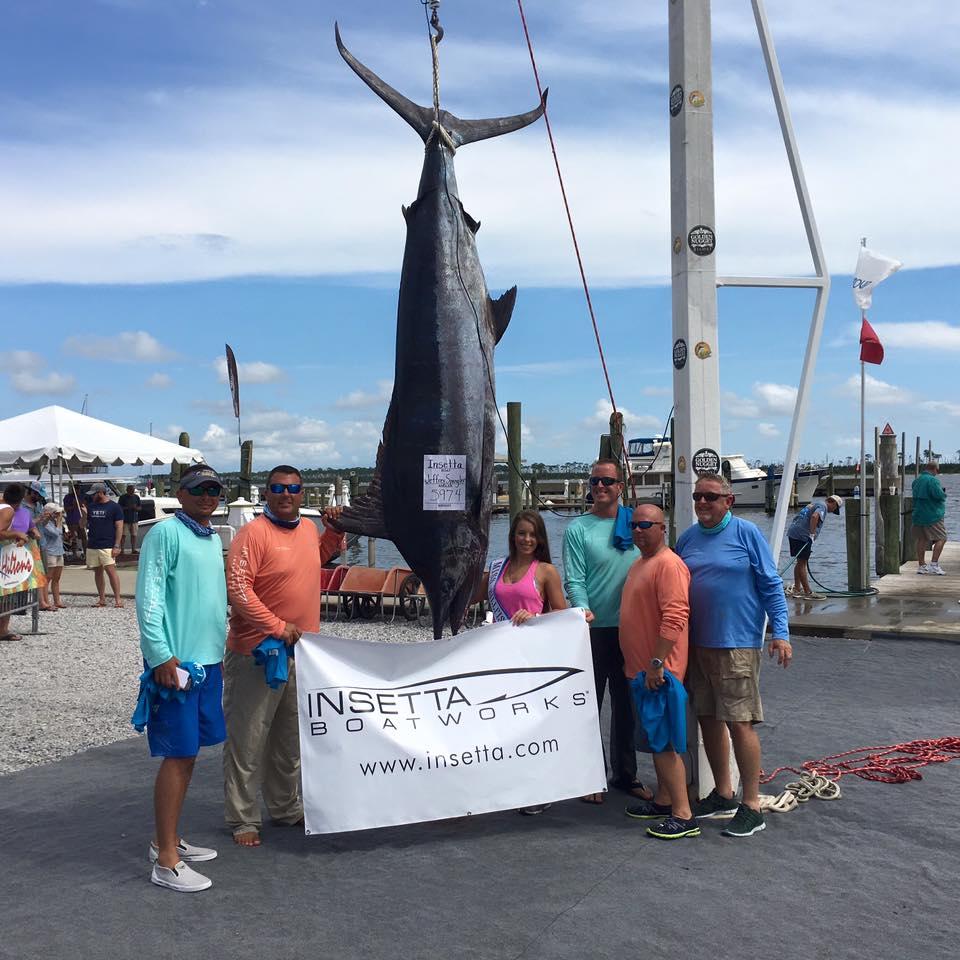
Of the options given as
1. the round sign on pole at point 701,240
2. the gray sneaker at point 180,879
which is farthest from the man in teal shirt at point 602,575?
the gray sneaker at point 180,879

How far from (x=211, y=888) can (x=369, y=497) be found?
59.9 inches

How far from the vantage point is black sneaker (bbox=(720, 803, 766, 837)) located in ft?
12.6

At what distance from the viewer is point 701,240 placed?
170 inches

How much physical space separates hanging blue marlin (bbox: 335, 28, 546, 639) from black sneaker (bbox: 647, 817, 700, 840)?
123 centimetres


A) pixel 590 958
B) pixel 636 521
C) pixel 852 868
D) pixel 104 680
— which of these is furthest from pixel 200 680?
pixel 104 680

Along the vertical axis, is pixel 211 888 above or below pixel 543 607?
below

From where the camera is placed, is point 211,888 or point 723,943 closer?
point 723,943

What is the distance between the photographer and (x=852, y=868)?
138 inches

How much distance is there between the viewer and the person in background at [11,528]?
8.95 meters

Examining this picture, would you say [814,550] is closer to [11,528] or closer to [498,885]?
[11,528]

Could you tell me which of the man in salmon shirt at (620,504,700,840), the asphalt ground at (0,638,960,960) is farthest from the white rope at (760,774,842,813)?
the man in salmon shirt at (620,504,700,840)

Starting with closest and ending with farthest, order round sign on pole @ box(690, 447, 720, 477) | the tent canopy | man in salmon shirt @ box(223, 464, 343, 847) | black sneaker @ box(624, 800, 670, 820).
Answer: man in salmon shirt @ box(223, 464, 343, 847) → black sneaker @ box(624, 800, 670, 820) → round sign on pole @ box(690, 447, 720, 477) → the tent canopy

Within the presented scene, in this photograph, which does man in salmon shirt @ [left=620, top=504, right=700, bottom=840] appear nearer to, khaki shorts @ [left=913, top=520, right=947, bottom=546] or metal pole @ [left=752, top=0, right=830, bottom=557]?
metal pole @ [left=752, top=0, right=830, bottom=557]

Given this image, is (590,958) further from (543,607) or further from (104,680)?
(104,680)
